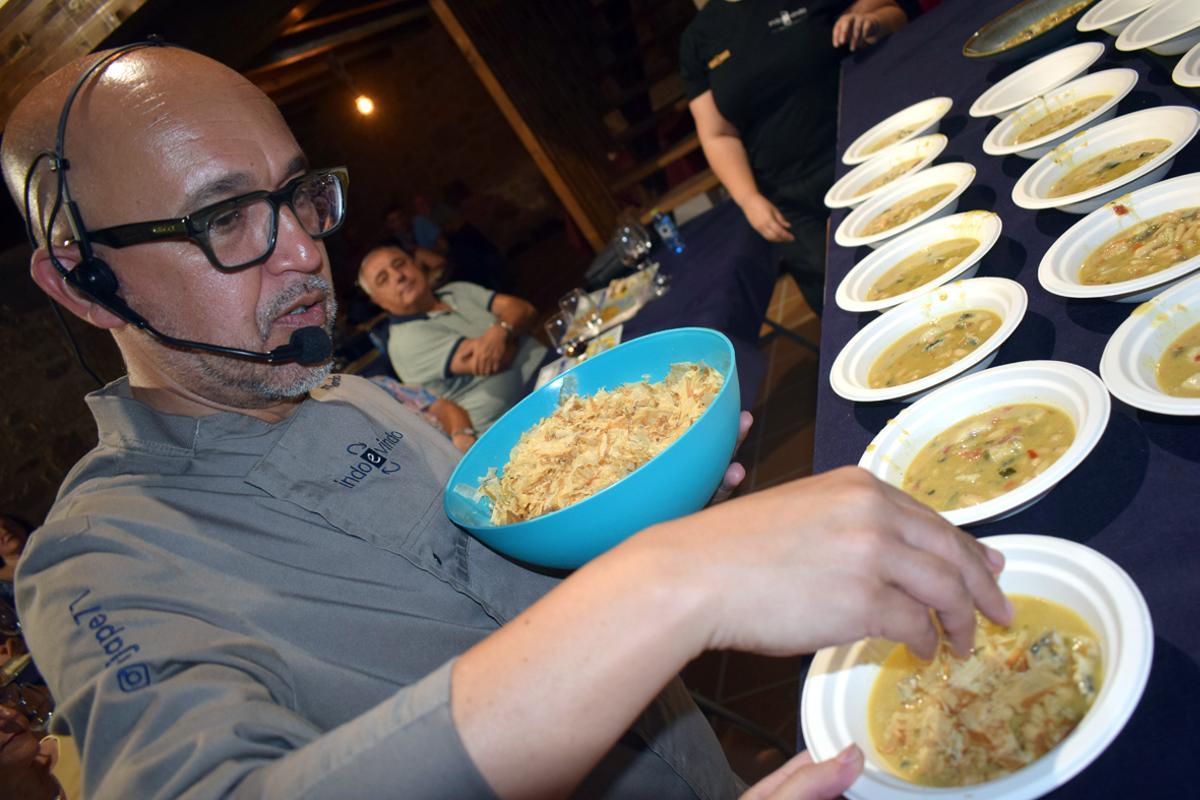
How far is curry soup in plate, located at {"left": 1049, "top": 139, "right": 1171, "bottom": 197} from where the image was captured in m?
1.52

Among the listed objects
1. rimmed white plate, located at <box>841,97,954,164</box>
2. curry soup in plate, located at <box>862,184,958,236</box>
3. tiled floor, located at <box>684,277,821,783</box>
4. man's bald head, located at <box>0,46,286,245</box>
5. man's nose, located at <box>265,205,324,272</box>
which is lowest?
tiled floor, located at <box>684,277,821,783</box>

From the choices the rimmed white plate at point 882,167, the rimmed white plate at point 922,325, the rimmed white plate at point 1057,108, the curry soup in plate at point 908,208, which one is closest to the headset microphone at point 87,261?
the rimmed white plate at point 922,325

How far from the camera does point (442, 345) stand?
4473 mm

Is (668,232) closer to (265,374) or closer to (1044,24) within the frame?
(1044,24)

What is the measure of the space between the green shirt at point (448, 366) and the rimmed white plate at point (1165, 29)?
3.25 m

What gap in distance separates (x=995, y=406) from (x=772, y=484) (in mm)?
2866

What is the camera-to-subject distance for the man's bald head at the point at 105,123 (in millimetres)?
1118

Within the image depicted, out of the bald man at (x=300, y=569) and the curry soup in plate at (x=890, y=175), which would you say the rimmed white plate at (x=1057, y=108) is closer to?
the curry soup in plate at (x=890, y=175)

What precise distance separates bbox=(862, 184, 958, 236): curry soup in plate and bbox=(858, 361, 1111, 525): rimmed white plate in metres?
0.87

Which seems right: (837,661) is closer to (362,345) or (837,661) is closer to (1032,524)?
(1032,524)

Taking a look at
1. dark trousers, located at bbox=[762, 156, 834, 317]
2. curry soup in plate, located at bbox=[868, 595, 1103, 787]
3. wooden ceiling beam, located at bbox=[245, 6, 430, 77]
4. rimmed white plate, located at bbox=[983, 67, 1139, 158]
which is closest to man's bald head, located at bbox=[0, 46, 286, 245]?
curry soup in plate, located at bbox=[868, 595, 1103, 787]

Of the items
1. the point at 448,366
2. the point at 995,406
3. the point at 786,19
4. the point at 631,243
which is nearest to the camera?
the point at 995,406

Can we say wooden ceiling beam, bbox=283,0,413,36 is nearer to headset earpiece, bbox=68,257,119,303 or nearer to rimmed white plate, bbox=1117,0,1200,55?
headset earpiece, bbox=68,257,119,303

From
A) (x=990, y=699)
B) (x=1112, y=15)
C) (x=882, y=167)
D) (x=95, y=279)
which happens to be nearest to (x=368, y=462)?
(x=95, y=279)
